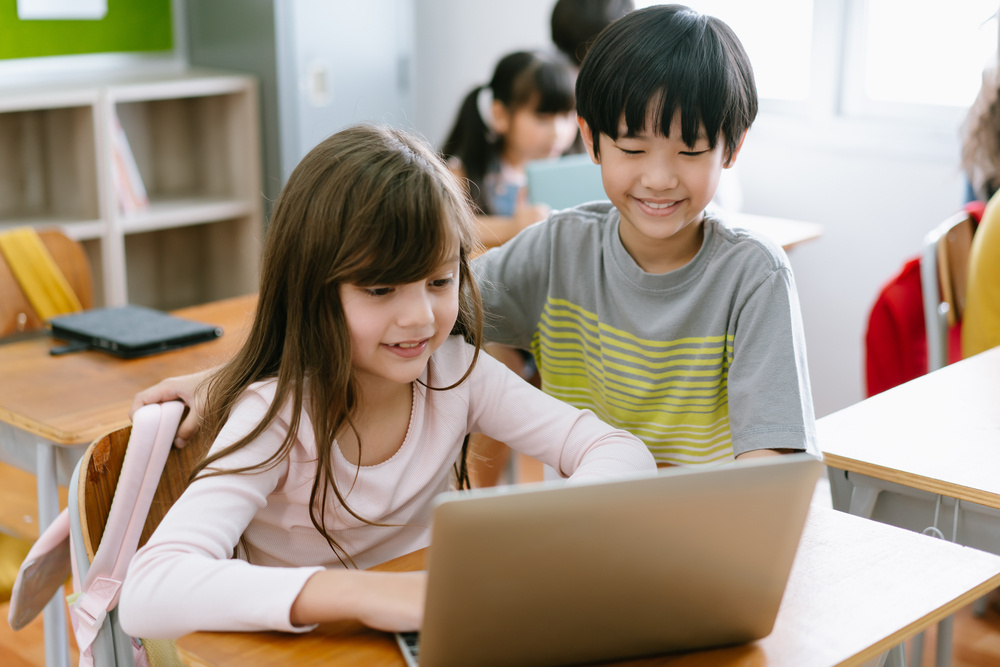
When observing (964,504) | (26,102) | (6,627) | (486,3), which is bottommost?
(6,627)

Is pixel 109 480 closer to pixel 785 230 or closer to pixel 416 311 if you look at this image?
pixel 416 311

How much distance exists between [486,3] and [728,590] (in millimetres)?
3387

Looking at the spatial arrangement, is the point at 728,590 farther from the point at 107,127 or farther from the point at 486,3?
the point at 486,3

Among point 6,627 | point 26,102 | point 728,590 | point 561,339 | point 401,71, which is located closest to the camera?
point 728,590

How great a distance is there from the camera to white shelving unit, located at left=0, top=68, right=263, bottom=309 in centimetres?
310

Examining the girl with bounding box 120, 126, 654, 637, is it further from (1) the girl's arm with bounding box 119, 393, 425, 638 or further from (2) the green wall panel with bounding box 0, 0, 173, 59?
(2) the green wall panel with bounding box 0, 0, 173, 59

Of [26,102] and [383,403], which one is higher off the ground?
[26,102]

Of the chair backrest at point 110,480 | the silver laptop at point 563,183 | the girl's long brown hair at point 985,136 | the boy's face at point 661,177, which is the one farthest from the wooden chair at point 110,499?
the girl's long brown hair at point 985,136

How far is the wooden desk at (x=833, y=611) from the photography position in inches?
32.4

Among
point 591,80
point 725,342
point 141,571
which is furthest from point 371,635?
point 591,80

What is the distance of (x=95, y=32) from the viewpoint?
3.31 meters

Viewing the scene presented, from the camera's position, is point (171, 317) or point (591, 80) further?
point (171, 317)

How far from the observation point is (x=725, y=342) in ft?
4.06

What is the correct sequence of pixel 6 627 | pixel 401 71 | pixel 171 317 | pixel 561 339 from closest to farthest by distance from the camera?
pixel 561 339
pixel 171 317
pixel 6 627
pixel 401 71
